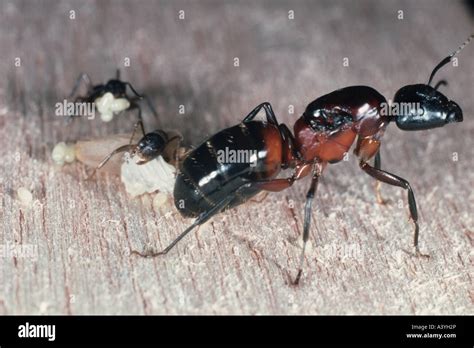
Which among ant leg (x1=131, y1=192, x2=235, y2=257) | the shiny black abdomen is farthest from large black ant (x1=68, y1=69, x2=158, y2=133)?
ant leg (x1=131, y1=192, x2=235, y2=257)

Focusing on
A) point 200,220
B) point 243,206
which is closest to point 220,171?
point 200,220

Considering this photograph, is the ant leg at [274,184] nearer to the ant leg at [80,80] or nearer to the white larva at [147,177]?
the white larva at [147,177]

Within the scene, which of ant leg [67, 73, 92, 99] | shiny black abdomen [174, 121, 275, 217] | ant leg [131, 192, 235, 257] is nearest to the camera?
ant leg [131, 192, 235, 257]

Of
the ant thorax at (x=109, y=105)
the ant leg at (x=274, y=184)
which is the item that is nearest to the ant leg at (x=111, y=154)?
the ant thorax at (x=109, y=105)

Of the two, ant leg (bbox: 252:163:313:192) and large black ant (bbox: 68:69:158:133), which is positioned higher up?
large black ant (bbox: 68:69:158:133)

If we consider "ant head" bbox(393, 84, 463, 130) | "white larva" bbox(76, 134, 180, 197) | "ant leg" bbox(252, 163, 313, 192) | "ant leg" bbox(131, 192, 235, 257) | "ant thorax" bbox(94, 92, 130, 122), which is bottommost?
"ant leg" bbox(131, 192, 235, 257)

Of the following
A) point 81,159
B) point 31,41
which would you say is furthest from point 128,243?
point 31,41

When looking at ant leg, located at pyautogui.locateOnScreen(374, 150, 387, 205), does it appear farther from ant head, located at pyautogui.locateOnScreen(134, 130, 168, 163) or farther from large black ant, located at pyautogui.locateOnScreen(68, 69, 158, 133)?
large black ant, located at pyautogui.locateOnScreen(68, 69, 158, 133)
